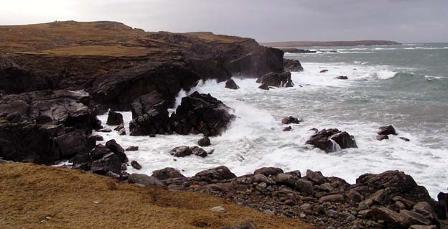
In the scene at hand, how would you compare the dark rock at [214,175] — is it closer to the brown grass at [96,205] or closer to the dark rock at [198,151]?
the brown grass at [96,205]

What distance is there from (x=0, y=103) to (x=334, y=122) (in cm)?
2713

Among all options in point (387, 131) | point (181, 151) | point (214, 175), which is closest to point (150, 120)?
point (181, 151)

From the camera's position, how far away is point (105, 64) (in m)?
56.4

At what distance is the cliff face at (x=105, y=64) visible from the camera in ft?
161

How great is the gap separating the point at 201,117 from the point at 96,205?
2481 centimetres

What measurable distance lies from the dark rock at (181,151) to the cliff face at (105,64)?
17.4 meters

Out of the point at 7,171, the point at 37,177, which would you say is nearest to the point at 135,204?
the point at 37,177

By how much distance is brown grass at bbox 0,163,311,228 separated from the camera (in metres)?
15.2

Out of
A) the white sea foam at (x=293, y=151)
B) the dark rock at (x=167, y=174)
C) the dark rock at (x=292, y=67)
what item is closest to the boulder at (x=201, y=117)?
the white sea foam at (x=293, y=151)

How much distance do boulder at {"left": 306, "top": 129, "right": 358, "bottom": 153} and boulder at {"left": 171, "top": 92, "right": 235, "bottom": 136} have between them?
28.5 ft

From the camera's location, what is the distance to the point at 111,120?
4241 cm

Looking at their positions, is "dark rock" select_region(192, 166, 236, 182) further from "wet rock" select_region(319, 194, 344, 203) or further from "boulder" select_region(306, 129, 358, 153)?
"boulder" select_region(306, 129, 358, 153)

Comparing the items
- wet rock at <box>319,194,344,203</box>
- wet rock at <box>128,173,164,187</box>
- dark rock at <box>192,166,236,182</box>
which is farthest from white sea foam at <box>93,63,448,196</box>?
wet rock at <box>128,173,164,187</box>

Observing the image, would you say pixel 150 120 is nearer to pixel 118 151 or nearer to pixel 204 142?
pixel 204 142
